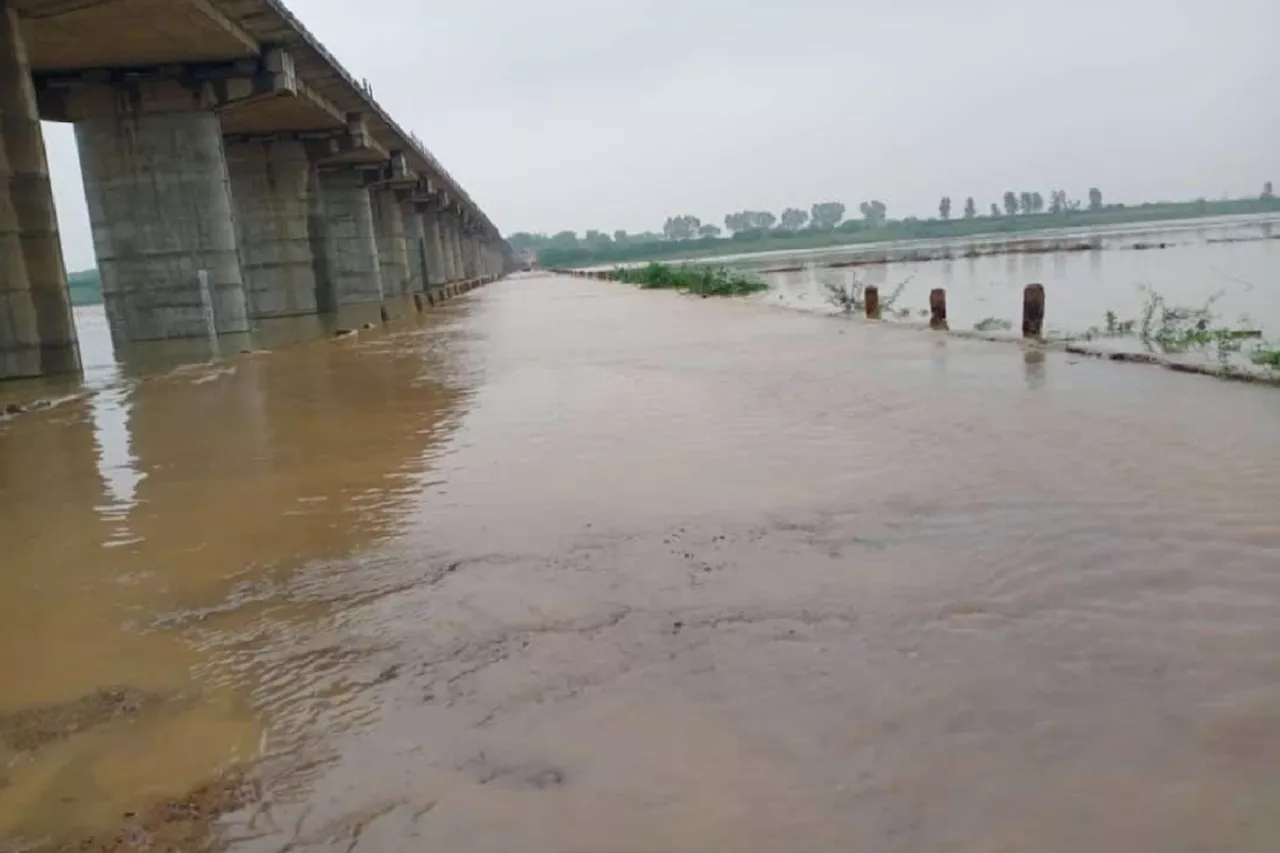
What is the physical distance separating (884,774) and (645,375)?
1094cm

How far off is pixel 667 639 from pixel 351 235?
47552 mm

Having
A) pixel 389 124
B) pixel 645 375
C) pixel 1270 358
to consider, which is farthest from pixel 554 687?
pixel 389 124

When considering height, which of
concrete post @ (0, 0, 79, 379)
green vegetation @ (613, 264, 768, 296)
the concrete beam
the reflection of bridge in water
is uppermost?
the concrete beam

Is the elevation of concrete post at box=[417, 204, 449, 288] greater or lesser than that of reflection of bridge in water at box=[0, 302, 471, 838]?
greater

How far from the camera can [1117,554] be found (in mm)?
5035

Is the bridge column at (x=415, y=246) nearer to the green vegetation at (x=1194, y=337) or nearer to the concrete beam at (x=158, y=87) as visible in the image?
the concrete beam at (x=158, y=87)

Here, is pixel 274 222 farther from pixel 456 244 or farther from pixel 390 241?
pixel 456 244

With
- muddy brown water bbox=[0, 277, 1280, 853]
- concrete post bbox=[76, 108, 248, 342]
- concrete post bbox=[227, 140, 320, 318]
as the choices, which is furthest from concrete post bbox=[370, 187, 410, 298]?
muddy brown water bbox=[0, 277, 1280, 853]

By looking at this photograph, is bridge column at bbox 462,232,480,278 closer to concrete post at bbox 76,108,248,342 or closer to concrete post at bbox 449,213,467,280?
concrete post at bbox 449,213,467,280

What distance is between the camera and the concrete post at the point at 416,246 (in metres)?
67.9

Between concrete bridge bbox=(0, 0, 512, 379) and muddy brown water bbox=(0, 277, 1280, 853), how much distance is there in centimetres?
1154

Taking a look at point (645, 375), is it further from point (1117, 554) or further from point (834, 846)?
point (834, 846)

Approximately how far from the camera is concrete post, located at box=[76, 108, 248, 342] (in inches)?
1056

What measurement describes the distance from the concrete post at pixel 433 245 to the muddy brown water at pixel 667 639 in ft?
216
